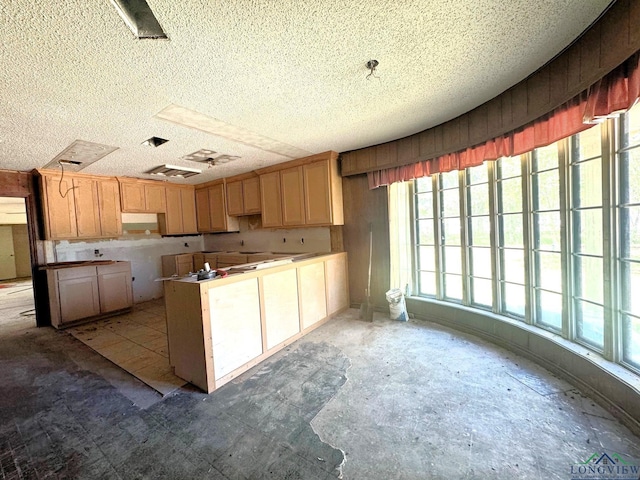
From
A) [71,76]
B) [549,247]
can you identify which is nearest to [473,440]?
[549,247]

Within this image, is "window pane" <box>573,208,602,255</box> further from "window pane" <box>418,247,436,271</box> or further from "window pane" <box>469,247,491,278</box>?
"window pane" <box>418,247,436,271</box>

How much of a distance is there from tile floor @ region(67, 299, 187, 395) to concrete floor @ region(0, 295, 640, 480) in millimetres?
110

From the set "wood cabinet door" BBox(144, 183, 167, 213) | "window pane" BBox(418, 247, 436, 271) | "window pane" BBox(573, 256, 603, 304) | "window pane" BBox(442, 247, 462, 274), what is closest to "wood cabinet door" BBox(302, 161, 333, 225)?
"window pane" BBox(418, 247, 436, 271)

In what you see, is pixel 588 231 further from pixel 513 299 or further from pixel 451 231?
pixel 451 231

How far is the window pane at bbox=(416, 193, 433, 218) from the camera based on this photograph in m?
3.48

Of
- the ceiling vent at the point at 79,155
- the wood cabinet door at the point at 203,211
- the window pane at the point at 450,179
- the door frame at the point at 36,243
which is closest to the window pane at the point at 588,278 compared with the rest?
the window pane at the point at 450,179

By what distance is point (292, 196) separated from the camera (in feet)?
13.9

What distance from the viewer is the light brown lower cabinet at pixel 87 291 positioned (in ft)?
12.5

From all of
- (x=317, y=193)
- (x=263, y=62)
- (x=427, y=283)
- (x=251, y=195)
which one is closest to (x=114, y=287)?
(x=251, y=195)

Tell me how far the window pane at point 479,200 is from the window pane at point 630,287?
1.24 m

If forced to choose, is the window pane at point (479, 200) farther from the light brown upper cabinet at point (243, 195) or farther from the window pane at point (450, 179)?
the light brown upper cabinet at point (243, 195)

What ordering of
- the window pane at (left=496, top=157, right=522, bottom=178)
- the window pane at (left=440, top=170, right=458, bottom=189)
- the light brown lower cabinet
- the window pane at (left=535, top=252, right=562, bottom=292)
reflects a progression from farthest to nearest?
1. the light brown lower cabinet
2. the window pane at (left=440, top=170, right=458, bottom=189)
3. the window pane at (left=496, top=157, right=522, bottom=178)
4. the window pane at (left=535, top=252, right=562, bottom=292)

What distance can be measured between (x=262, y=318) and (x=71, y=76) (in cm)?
237

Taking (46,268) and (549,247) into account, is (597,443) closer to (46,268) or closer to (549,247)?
(549,247)
